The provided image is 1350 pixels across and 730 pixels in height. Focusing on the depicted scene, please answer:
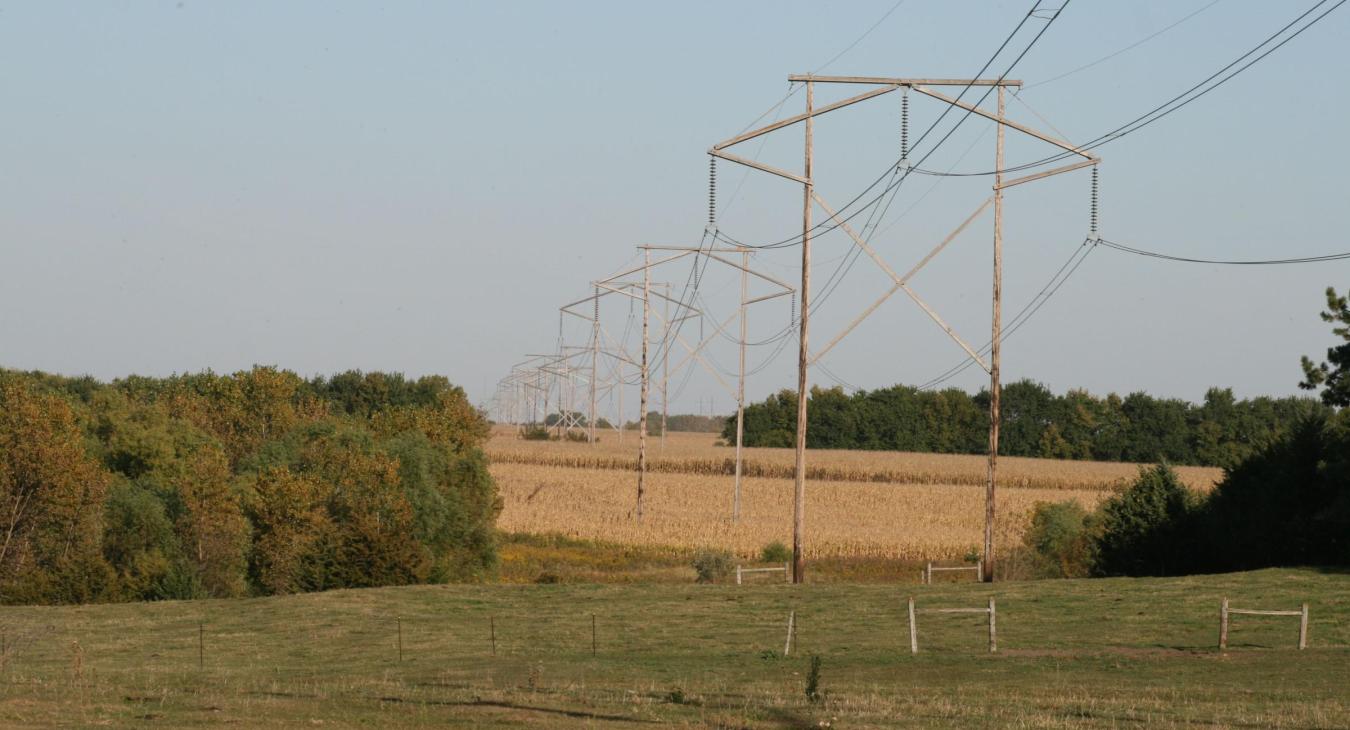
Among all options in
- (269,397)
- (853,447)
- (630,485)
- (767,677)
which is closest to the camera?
(767,677)

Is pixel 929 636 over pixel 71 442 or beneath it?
beneath

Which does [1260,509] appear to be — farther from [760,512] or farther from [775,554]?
[760,512]

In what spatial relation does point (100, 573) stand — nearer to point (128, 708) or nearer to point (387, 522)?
point (387, 522)

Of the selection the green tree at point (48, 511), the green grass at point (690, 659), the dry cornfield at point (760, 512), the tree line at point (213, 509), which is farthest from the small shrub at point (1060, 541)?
the green tree at point (48, 511)

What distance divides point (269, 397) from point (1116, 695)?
8876 cm

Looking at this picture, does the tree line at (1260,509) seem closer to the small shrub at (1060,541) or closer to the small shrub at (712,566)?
the small shrub at (1060,541)

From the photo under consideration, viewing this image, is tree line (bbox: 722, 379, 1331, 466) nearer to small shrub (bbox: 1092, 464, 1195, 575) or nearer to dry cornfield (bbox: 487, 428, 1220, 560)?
dry cornfield (bbox: 487, 428, 1220, 560)

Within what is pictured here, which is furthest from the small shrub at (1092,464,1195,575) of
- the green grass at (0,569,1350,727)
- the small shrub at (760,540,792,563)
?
the small shrub at (760,540,792,563)

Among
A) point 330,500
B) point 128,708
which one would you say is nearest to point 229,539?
point 330,500

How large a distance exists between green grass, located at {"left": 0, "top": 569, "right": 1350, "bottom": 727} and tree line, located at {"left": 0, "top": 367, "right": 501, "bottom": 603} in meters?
8.91

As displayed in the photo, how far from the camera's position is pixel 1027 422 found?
591 feet

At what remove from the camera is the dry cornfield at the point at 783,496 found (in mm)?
84188

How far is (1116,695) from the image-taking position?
93.0 feet

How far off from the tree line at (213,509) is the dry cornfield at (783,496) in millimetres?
13792
